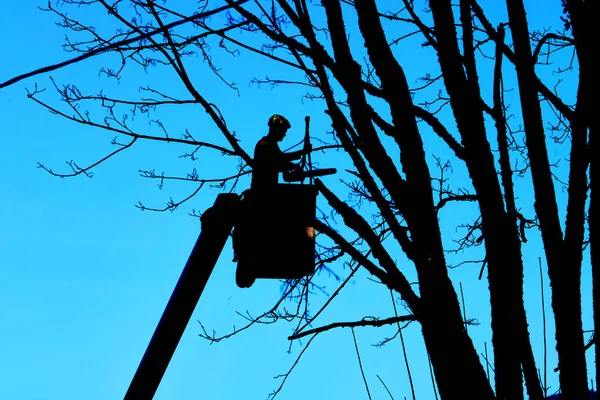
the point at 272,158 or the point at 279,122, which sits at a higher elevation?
the point at 279,122

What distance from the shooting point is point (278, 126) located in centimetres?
280

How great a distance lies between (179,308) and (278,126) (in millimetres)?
891

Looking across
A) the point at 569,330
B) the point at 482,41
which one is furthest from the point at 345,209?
the point at 482,41

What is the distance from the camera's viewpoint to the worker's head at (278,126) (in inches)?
110

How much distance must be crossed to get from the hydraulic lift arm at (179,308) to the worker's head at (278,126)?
507 millimetres

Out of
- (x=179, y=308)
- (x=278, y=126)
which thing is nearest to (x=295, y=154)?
(x=278, y=126)

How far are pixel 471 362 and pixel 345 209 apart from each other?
947 mm

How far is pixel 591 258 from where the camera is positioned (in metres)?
3.15

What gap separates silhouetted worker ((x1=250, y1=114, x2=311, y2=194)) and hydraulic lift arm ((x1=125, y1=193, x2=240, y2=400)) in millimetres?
254

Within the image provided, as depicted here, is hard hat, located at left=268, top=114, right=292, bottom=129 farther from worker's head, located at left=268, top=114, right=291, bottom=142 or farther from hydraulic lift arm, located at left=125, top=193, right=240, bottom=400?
hydraulic lift arm, located at left=125, top=193, right=240, bottom=400

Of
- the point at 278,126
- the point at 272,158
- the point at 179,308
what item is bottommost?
the point at 179,308

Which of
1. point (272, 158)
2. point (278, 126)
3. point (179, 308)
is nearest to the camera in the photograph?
point (179, 308)

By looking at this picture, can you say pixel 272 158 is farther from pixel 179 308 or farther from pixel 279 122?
pixel 179 308

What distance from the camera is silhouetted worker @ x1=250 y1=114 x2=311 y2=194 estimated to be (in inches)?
104
